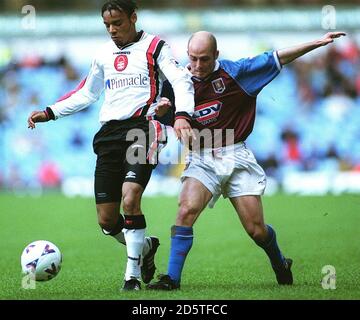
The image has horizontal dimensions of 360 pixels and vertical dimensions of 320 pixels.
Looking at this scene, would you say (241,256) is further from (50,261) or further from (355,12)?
(355,12)

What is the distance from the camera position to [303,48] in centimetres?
734

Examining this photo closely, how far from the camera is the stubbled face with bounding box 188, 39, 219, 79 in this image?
7328 mm

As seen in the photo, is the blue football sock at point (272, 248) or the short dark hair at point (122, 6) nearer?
the short dark hair at point (122, 6)

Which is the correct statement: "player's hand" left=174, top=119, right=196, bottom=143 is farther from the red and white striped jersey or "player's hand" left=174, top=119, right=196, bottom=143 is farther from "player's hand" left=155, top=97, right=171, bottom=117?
the red and white striped jersey

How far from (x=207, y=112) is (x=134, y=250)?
4.44 feet

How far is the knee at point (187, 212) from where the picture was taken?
24.2 ft

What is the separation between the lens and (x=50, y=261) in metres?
7.52

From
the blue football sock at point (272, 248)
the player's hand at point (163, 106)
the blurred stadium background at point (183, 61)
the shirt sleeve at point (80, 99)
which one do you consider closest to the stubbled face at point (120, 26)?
the shirt sleeve at point (80, 99)

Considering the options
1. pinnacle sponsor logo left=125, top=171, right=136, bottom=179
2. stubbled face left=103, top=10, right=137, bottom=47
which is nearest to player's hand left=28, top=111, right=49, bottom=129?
stubbled face left=103, top=10, right=137, bottom=47

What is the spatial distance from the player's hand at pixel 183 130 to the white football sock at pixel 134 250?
906 millimetres

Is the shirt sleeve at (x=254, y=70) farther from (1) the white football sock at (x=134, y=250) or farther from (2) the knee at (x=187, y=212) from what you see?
(1) the white football sock at (x=134, y=250)

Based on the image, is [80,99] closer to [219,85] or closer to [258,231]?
[219,85]

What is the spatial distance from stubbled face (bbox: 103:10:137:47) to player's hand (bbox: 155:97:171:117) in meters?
0.65
